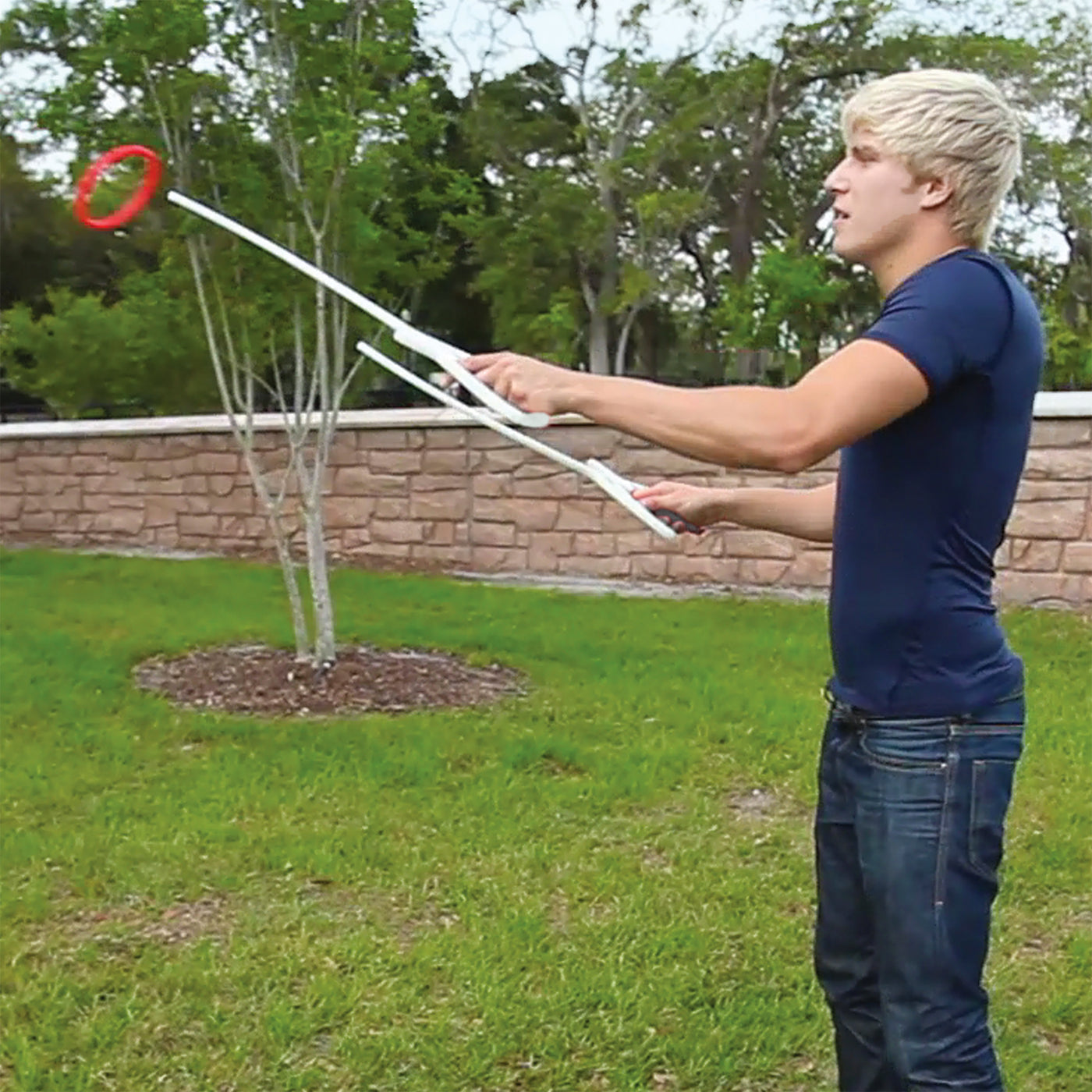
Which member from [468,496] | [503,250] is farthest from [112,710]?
[503,250]

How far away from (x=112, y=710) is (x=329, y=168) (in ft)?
7.18

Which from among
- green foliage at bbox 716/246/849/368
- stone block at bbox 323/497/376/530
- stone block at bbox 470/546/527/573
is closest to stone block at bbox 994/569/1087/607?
stone block at bbox 470/546/527/573

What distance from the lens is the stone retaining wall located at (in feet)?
21.5

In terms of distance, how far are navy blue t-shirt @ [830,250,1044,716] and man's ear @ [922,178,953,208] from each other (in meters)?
0.08

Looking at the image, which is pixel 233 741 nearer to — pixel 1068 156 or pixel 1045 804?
pixel 1045 804

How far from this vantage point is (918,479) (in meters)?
1.62

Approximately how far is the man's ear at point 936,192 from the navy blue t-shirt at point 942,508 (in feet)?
0.25

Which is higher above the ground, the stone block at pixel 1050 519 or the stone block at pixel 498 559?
the stone block at pixel 1050 519

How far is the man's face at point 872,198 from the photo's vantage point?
63.2 inches

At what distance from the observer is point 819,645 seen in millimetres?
5992

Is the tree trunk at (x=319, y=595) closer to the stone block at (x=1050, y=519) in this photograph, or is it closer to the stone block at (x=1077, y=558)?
the stone block at (x=1050, y=519)

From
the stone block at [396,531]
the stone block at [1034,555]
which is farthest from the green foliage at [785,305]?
the stone block at [1034,555]

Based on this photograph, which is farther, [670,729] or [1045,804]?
[670,729]

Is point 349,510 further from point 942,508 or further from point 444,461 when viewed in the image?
point 942,508
